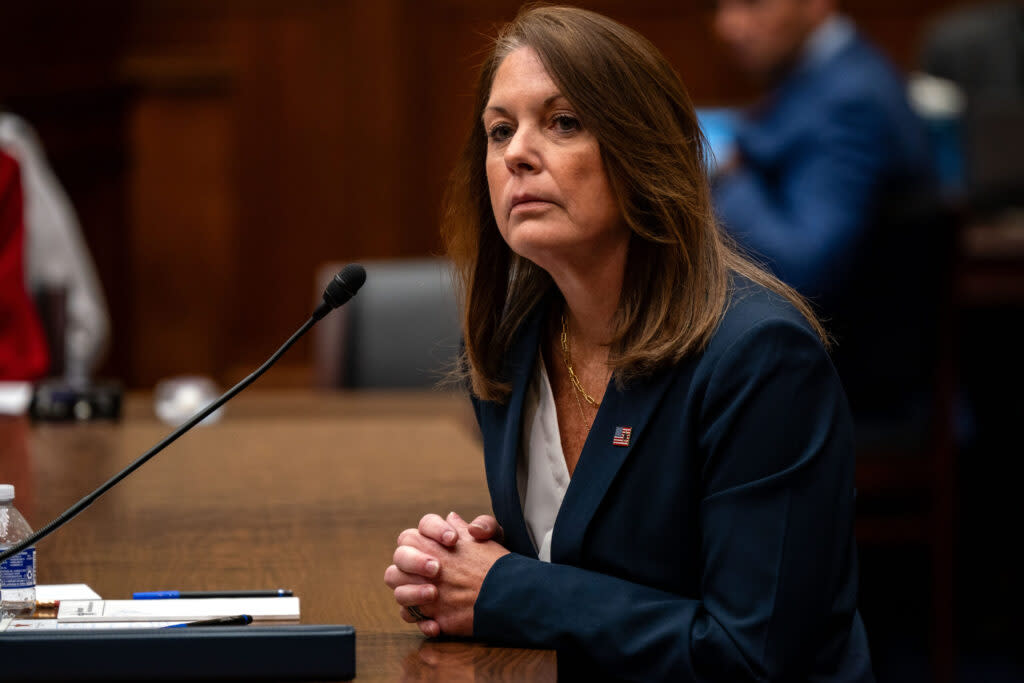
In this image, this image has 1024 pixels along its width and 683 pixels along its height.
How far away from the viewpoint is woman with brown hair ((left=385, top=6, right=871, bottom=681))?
121 cm

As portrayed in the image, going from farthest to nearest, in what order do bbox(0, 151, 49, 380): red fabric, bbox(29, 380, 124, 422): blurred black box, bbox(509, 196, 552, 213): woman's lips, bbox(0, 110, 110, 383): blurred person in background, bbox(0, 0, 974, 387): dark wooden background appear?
bbox(0, 0, 974, 387): dark wooden background, bbox(0, 110, 110, 383): blurred person in background, bbox(0, 151, 49, 380): red fabric, bbox(29, 380, 124, 422): blurred black box, bbox(509, 196, 552, 213): woman's lips

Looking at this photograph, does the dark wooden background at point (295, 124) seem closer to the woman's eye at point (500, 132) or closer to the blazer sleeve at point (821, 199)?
the blazer sleeve at point (821, 199)

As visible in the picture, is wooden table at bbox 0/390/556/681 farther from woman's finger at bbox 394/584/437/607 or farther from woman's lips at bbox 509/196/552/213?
woman's lips at bbox 509/196/552/213

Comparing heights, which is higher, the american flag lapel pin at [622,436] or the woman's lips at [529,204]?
the woman's lips at [529,204]

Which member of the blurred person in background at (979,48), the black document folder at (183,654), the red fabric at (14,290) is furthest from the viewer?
the blurred person in background at (979,48)

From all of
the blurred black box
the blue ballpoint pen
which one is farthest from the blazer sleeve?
the blue ballpoint pen

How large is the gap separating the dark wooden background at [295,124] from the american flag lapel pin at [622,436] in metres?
4.42

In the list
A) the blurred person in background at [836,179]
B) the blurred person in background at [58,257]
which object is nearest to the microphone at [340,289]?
the blurred person in background at [836,179]

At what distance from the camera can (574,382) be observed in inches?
57.8

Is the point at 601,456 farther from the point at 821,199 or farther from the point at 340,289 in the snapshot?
the point at 821,199

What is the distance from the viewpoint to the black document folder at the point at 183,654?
1079 millimetres

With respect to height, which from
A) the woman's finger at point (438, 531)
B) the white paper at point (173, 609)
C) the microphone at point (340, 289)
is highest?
the microphone at point (340, 289)

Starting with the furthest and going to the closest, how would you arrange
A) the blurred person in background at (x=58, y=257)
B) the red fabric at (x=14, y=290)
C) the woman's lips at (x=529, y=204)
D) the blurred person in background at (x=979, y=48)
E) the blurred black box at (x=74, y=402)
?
the blurred person in background at (x=979, y=48) < the blurred person in background at (x=58, y=257) < the red fabric at (x=14, y=290) < the blurred black box at (x=74, y=402) < the woman's lips at (x=529, y=204)

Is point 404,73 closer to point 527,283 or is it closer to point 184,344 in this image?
point 184,344
